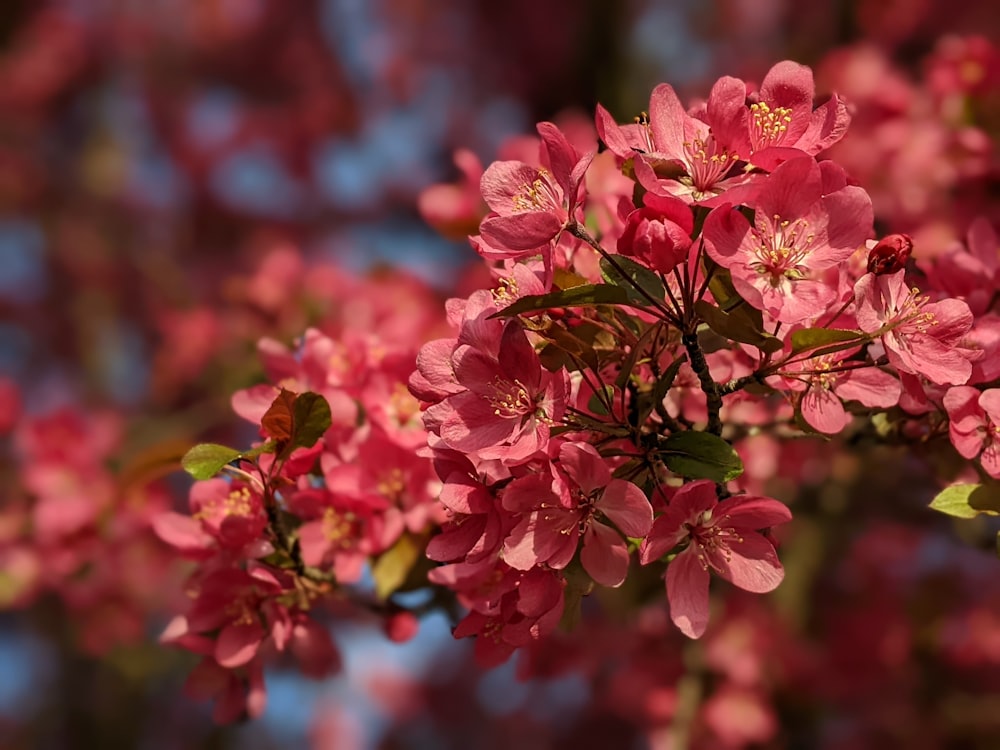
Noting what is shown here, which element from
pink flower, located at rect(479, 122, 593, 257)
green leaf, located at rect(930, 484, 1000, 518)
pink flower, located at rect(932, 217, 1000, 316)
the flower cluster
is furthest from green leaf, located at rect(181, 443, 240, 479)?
pink flower, located at rect(932, 217, 1000, 316)

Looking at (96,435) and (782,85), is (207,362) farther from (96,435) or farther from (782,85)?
(782,85)

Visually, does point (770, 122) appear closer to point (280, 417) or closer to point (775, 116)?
point (775, 116)

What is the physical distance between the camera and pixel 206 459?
0.85m

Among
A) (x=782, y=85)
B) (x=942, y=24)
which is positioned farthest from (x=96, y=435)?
(x=942, y=24)

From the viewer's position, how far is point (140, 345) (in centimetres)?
397

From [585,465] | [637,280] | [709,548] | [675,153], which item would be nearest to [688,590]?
[709,548]

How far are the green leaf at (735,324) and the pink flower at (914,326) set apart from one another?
9 cm

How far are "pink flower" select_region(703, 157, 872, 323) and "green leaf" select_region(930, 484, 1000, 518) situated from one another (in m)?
0.24

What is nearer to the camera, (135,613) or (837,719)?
(135,613)

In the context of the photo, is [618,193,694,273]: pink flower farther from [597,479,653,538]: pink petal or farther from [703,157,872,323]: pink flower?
[597,479,653,538]: pink petal

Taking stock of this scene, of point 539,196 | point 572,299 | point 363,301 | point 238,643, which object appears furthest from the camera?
point 363,301

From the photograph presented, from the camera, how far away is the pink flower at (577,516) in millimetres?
702

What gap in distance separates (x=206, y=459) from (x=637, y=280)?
425 mm

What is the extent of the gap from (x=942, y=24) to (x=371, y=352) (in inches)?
143
